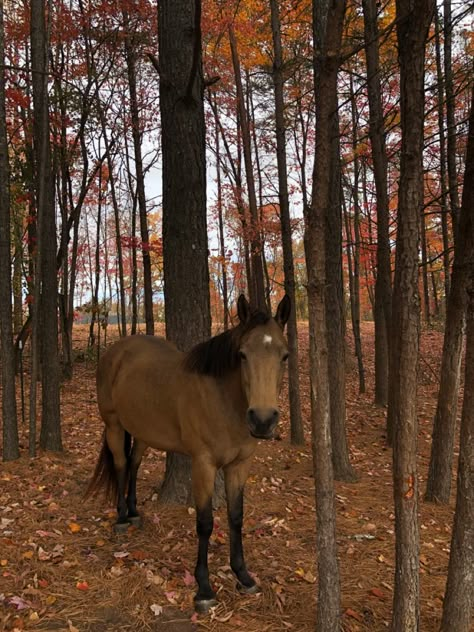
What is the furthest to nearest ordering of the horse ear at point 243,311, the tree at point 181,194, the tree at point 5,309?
the tree at point 5,309
the tree at point 181,194
the horse ear at point 243,311

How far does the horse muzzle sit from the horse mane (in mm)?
668

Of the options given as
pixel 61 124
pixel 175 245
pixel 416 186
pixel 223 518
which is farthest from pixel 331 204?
pixel 61 124

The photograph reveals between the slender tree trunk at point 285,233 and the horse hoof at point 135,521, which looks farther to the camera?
the slender tree trunk at point 285,233

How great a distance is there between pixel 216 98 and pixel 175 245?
1392 cm

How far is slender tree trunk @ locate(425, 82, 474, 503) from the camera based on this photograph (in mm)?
4910

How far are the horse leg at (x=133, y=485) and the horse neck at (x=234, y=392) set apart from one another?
72.0 inches

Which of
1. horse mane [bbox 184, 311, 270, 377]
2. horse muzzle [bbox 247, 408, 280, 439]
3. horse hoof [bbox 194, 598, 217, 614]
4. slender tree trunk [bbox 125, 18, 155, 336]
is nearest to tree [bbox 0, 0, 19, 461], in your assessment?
horse mane [bbox 184, 311, 270, 377]

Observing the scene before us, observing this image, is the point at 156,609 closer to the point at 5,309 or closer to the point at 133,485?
the point at 133,485

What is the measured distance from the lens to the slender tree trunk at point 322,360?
2.72 metres

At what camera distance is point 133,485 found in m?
4.76

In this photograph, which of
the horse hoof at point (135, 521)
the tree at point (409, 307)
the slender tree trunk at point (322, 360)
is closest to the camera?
the tree at point (409, 307)

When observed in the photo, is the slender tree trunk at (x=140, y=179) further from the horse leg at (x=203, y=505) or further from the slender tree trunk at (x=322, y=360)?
the slender tree trunk at (x=322, y=360)

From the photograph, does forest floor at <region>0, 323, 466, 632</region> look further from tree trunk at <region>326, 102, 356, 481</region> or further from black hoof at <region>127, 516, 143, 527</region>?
tree trunk at <region>326, 102, 356, 481</region>

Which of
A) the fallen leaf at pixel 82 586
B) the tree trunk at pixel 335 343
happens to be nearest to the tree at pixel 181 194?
the fallen leaf at pixel 82 586
